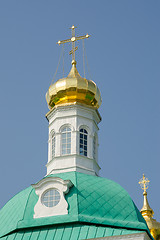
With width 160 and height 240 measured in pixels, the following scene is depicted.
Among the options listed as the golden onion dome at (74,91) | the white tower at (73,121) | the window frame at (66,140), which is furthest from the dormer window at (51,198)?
the golden onion dome at (74,91)

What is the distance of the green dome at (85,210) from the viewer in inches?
791

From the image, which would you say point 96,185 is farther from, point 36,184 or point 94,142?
point 94,142

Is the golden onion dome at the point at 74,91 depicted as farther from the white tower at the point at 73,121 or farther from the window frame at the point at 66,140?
the window frame at the point at 66,140

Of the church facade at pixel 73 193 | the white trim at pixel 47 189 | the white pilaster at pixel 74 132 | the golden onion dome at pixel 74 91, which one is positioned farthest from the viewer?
the golden onion dome at pixel 74 91

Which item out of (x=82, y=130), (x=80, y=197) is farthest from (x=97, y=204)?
(x=82, y=130)

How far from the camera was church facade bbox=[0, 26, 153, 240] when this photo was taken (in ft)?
65.7

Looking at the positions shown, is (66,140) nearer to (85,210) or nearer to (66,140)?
(66,140)

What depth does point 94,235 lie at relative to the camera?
1953 cm

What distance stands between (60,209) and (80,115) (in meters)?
5.39

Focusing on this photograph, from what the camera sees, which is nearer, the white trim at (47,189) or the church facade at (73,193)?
the church facade at (73,193)

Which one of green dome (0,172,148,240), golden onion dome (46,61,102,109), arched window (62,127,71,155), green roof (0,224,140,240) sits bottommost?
green roof (0,224,140,240)

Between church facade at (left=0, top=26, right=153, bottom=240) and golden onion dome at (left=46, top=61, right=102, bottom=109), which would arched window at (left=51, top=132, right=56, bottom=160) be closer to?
church facade at (left=0, top=26, right=153, bottom=240)

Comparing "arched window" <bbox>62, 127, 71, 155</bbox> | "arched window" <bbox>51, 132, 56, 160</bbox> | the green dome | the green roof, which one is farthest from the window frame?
the green roof

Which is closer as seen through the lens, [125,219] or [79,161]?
[125,219]
